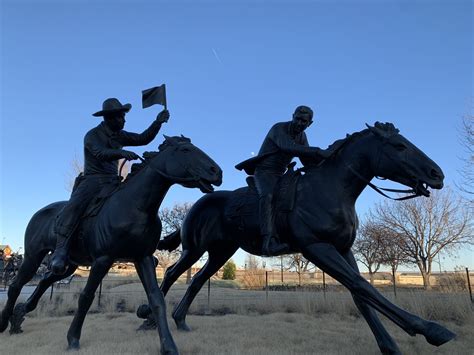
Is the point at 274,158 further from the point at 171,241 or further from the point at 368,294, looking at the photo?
the point at 171,241

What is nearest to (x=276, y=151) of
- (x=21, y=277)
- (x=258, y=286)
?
(x=21, y=277)

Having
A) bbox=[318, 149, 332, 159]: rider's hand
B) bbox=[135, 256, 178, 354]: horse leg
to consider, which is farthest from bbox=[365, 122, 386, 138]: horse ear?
bbox=[135, 256, 178, 354]: horse leg

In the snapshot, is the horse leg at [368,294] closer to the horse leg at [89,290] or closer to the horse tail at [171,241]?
the horse leg at [89,290]

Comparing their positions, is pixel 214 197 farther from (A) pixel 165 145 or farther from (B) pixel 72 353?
(B) pixel 72 353

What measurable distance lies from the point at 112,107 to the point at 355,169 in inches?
136

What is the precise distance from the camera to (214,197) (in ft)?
21.5

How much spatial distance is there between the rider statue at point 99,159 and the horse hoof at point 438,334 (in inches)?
150

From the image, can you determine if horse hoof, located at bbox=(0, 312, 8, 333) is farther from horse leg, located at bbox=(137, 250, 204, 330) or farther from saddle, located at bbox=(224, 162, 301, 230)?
saddle, located at bbox=(224, 162, 301, 230)

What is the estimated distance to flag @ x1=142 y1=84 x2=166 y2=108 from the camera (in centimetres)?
556

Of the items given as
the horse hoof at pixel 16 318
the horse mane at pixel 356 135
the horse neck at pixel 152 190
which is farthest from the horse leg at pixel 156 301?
the horse hoof at pixel 16 318

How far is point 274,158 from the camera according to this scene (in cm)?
580

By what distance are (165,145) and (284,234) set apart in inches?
75.4

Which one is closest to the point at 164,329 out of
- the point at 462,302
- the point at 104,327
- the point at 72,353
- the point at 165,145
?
the point at 72,353

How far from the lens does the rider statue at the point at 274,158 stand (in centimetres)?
515
